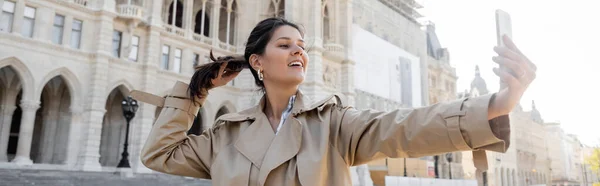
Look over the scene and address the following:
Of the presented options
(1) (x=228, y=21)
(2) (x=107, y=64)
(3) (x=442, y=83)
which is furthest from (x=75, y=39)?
(3) (x=442, y=83)

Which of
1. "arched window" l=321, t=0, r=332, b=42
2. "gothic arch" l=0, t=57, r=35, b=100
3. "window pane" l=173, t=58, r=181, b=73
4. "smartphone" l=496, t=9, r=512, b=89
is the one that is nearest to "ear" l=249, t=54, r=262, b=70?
"smartphone" l=496, t=9, r=512, b=89

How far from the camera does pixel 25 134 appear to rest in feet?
53.4

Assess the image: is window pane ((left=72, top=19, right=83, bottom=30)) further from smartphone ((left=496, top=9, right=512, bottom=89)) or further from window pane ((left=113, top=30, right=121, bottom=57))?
smartphone ((left=496, top=9, right=512, bottom=89))

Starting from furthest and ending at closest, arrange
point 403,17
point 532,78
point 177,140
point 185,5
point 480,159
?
point 403,17, point 185,5, point 177,140, point 480,159, point 532,78

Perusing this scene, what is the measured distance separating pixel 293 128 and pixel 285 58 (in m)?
0.30

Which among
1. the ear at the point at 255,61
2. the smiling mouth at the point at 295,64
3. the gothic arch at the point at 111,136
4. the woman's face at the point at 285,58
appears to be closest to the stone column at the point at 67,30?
the gothic arch at the point at 111,136

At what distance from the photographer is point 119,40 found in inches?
761

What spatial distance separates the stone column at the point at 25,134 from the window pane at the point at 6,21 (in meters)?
2.61

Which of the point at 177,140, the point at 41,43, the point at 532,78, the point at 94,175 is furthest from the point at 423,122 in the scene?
the point at 41,43

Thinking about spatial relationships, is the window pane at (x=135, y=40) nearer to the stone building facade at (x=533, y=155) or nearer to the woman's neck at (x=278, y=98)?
Answer: the woman's neck at (x=278, y=98)

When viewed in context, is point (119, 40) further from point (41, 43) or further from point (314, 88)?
point (314, 88)

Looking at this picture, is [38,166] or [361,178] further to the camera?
[361,178]

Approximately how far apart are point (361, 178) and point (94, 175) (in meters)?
14.8

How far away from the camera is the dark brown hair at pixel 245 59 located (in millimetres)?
1766
